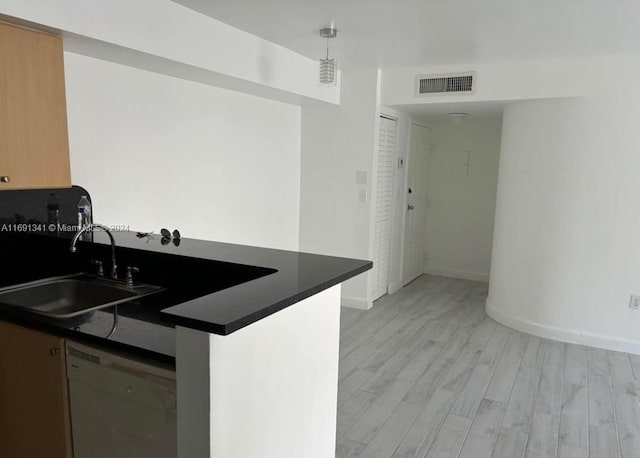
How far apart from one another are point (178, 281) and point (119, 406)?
2.11 ft

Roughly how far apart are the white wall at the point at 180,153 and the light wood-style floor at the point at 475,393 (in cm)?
139

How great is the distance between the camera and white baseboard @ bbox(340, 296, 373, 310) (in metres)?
4.72

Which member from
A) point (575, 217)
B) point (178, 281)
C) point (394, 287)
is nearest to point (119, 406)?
point (178, 281)

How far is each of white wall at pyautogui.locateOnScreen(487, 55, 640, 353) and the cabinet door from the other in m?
3.76

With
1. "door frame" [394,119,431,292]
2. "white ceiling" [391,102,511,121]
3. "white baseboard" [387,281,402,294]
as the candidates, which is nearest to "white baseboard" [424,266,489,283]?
"door frame" [394,119,431,292]

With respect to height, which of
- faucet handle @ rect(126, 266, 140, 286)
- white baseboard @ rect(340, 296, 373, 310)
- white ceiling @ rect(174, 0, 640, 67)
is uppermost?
white ceiling @ rect(174, 0, 640, 67)

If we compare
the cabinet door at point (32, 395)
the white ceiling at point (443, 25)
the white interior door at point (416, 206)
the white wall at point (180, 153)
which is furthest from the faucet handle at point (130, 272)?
the white interior door at point (416, 206)

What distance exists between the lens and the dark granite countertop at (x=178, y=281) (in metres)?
1.28

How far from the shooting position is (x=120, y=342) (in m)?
1.46

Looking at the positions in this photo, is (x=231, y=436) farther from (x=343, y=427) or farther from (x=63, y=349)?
(x=343, y=427)

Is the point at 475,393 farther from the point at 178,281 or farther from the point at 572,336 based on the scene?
the point at 178,281

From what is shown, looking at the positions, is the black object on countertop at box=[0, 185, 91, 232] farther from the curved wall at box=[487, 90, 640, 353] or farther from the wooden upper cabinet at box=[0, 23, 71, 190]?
the curved wall at box=[487, 90, 640, 353]

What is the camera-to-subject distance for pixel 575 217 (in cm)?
389

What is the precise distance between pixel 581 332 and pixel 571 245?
0.75m
